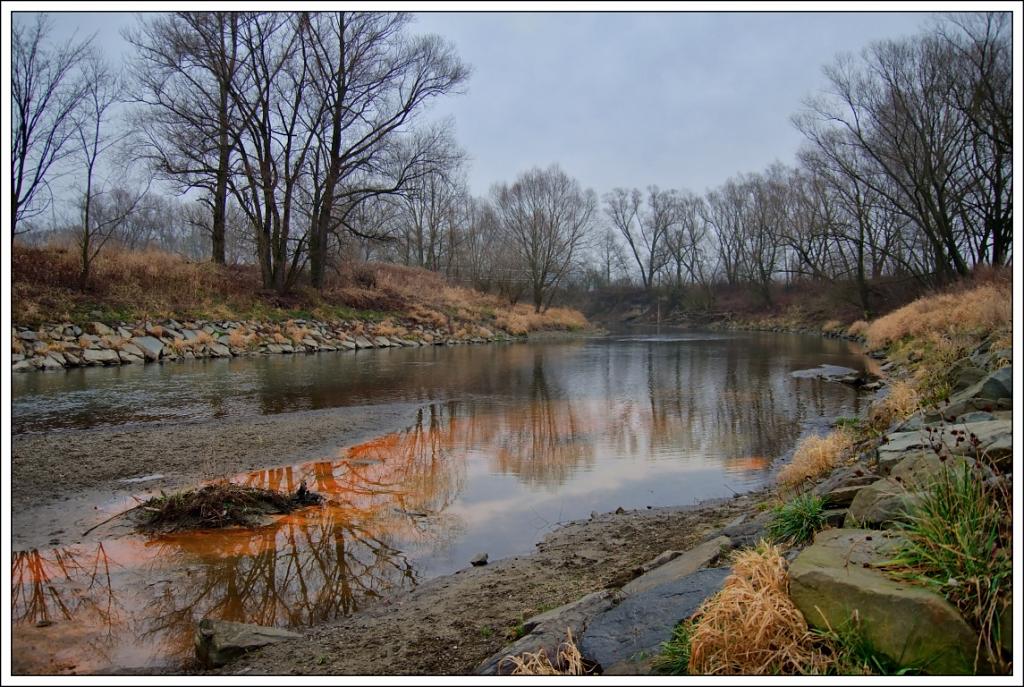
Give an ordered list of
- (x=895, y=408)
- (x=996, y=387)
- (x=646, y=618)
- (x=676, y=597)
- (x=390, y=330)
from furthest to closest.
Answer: (x=390, y=330)
(x=895, y=408)
(x=996, y=387)
(x=676, y=597)
(x=646, y=618)

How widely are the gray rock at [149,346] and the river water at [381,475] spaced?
4.53 feet

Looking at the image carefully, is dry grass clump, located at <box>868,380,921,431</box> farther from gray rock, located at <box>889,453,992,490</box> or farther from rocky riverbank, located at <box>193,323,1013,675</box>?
gray rock, located at <box>889,453,992,490</box>

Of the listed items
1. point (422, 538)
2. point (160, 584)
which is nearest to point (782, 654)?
point (422, 538)

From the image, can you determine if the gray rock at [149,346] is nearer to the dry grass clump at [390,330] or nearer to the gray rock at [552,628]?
the dry grass clump at [390,330]

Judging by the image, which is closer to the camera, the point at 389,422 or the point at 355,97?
the point at 389,422

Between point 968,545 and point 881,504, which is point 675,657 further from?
point 881,504

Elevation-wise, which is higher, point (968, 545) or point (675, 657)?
point (968, 545)

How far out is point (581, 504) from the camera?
7.22 metres

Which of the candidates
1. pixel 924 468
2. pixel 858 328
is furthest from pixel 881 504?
pixel 858 328

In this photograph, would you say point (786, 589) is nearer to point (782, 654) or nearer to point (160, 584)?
A: point (782, 654)

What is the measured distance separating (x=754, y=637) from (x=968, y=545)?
1112 mm

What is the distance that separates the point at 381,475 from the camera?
26.0 feet

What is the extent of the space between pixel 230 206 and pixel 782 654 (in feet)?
115

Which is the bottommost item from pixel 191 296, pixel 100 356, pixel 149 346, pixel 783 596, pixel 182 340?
pixel 783 596
